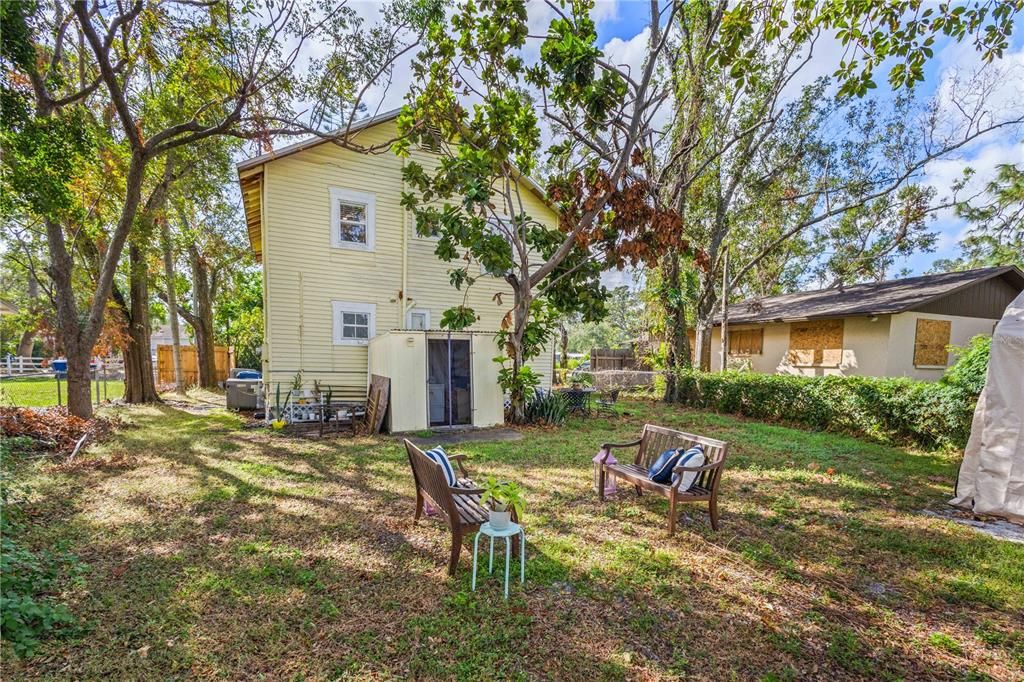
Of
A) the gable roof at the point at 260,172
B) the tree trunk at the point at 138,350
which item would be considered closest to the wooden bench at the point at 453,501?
the gable roof at the point at 260,172

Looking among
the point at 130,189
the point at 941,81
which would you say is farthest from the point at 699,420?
the point at 130,189

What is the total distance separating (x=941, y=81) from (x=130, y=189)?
20.1m

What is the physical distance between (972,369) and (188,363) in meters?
26.4

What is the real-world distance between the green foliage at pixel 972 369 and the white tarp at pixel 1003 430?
2909mm

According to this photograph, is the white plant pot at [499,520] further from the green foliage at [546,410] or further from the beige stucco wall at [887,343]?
the beige stucco wall at [887,343]

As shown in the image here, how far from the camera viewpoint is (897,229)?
18625 millimetres

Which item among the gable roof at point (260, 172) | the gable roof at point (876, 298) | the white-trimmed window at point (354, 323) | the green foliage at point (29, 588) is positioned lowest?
the green foliage at point (29, 588)

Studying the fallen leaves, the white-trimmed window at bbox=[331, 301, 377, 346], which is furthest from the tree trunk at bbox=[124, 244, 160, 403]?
the white-trimmed window at bbox=[331, 301, 377, 346]

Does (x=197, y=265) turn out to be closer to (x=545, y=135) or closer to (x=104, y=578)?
(x=545, y=135)

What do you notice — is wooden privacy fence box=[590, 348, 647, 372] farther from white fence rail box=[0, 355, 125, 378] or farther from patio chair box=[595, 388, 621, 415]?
white fence rail box=[0, 355, 125, 378]

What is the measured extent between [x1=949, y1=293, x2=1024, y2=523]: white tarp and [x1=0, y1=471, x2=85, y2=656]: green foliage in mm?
8857

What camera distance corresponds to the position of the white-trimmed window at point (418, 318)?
12461mm

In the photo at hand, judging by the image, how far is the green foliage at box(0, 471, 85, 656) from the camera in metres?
2.70

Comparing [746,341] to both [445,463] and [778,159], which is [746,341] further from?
[445,463]
